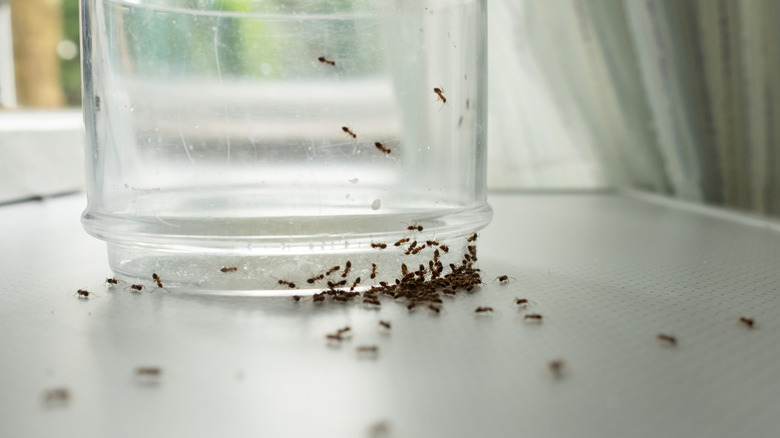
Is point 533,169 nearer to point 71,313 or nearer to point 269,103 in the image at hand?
point 269,103

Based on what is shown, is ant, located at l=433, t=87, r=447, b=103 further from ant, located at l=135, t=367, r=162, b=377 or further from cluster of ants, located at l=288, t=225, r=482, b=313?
ant, located at l=135, t=367, r=162, b=377

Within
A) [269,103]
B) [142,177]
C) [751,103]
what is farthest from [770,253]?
[142,177]

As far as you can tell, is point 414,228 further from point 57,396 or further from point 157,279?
point 57,396

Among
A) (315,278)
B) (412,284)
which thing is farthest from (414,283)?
(315,278)

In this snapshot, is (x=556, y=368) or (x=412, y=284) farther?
(x=412, y=284)

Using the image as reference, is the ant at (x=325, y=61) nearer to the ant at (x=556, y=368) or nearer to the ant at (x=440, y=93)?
the ant at (x=440, y=93)

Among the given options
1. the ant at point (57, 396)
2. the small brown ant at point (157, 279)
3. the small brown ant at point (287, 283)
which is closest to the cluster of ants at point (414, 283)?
the small brown ant at point (287, 283)
